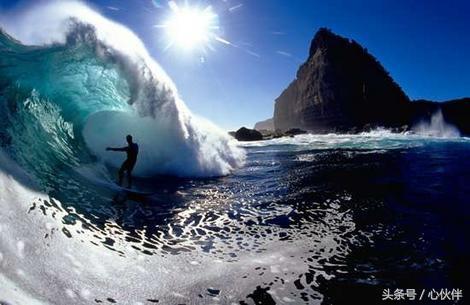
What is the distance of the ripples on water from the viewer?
13.5 ft

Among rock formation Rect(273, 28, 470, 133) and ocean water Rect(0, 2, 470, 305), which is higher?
rock formation Rect(273, 28, 470, 133)

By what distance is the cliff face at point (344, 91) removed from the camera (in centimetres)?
8669

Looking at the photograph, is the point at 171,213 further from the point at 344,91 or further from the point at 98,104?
the point at 344,91

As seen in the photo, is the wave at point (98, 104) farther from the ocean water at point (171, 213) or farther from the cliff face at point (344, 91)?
the cliff face at point (344, 91)

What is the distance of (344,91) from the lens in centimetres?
9312

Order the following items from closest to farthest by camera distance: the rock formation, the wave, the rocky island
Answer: the wave < the rocky island < the rock formation

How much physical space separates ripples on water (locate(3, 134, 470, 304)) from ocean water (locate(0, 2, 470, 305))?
31 mm

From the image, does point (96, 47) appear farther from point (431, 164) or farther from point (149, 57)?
point (431, 164)

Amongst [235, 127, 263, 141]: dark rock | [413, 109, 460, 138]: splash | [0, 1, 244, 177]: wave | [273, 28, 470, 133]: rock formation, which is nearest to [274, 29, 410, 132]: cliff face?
[273, 28, 470, 133]: rock formation

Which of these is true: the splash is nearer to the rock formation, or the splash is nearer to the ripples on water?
the rock formation

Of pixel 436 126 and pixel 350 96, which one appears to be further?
pixel 350 96

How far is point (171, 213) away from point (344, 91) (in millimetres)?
94289

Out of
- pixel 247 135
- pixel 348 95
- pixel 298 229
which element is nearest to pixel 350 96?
pixel 348 95

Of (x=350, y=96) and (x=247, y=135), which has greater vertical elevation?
(x=350, y=96)
